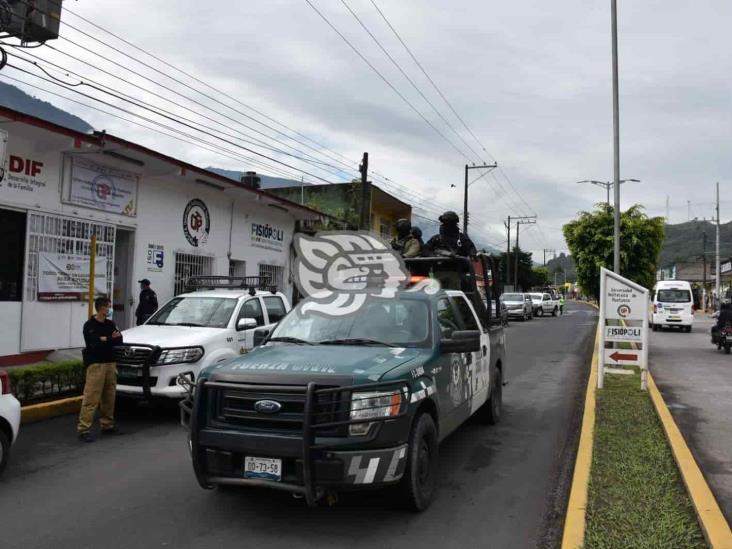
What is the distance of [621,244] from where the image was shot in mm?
18312

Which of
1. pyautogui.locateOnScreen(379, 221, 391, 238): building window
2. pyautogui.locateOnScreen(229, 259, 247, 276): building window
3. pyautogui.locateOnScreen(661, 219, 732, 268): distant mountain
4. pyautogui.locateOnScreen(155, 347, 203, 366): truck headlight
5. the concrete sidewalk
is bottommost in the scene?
the concrete sidewalk

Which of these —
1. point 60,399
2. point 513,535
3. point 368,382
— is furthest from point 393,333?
point 60,399

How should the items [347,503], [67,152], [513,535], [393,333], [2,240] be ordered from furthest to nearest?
1. [67,152]
2. [2,240]
3. [393,333]
4. [347,503]
5. [513,535]

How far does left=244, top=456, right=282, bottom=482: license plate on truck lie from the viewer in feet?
13.8

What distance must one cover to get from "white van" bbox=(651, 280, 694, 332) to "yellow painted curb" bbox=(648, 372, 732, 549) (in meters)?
23.0

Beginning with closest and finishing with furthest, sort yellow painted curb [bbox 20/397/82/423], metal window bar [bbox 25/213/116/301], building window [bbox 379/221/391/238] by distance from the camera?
yellow painted curb [bbox 20/397/82/423], metal window bar [bbox 25/213/116/301], building window [bbox 379/221/391/238]

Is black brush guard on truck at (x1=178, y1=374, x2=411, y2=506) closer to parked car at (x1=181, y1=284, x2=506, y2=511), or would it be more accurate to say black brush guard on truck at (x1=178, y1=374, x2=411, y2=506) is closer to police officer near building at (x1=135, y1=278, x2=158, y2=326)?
parked car at (x1=181, y1=284, x2=506, y2=511)

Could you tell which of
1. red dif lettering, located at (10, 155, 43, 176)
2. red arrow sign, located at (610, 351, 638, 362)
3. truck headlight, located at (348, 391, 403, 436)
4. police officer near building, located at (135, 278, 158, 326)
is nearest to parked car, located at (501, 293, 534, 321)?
red arrow sign, located at (610, 351, 638, 362)

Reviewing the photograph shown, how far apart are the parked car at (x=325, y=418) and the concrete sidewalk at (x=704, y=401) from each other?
2318mm

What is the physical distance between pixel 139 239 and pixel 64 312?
8.61ft

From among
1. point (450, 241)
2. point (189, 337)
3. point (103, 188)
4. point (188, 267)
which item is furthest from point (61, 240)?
point (450, 241)

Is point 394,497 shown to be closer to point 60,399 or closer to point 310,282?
point 310,282

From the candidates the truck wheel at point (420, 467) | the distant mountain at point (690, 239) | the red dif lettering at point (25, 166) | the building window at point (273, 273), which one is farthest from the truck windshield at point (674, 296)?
the distant mountain at point (690, 239)

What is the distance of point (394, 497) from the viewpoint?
15.0ft
